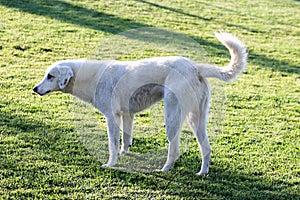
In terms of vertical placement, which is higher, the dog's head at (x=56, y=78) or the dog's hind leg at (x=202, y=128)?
the dog's head at (x=56, y=78)

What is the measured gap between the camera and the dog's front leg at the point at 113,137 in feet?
19.6

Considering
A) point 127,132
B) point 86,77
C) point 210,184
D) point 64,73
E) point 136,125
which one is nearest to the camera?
point 210,184

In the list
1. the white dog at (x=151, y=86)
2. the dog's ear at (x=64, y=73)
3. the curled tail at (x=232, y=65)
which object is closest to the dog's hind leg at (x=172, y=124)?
the white dog at (x=151, y=86)

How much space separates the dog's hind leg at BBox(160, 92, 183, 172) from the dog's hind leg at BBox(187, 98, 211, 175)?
0.19m

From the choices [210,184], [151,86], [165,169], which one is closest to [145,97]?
[151,86]

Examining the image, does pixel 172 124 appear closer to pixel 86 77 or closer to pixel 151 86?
pixel 151 86

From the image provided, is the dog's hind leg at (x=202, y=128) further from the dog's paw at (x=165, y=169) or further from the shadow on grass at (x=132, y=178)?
the dog's paw at (x=165, y=169)

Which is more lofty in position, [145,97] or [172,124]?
[145,97]

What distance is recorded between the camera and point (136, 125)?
24.1 feet

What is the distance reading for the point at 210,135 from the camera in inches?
249

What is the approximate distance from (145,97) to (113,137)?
0.58 metres

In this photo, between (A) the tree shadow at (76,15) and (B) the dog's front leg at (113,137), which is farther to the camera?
(A) the tree shadow at (76,15)

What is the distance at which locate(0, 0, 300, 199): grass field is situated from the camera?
219 inches

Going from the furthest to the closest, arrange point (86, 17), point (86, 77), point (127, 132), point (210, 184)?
point (86, 17), point (127, 132), point (86, 77), point (210, 184)
